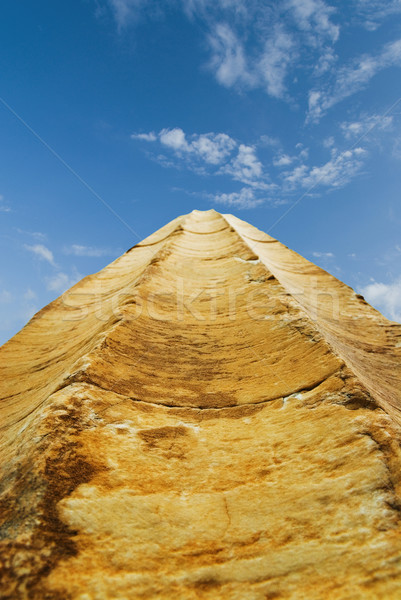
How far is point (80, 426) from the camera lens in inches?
75.7

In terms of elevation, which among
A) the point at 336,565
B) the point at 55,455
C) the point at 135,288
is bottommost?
the point at 336,565

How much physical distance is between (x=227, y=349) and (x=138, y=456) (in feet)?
4.24

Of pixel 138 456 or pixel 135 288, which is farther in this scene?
pixel 135 288

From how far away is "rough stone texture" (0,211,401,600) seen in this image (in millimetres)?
1331

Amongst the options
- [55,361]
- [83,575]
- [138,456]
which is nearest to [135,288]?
[55,361]

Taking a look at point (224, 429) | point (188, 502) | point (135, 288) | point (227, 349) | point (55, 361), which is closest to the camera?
point (188, 502)

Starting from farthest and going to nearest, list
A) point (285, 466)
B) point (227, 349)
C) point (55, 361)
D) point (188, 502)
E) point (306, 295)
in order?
point (306, 295) < point (55, 361) < point (227, 349) < point (285, 466) < point (188, 502)

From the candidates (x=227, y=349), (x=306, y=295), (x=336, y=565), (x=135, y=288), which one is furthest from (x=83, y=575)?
(x=306, y=295)

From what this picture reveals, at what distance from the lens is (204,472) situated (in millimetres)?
1860

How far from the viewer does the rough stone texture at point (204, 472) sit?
4.37 ft

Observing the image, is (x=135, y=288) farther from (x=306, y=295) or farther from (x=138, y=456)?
(x=306, y=295)

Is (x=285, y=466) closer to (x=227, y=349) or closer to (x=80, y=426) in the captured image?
(x=80, y=426)

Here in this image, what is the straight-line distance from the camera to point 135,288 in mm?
3922

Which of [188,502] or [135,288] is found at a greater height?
[135,288]
